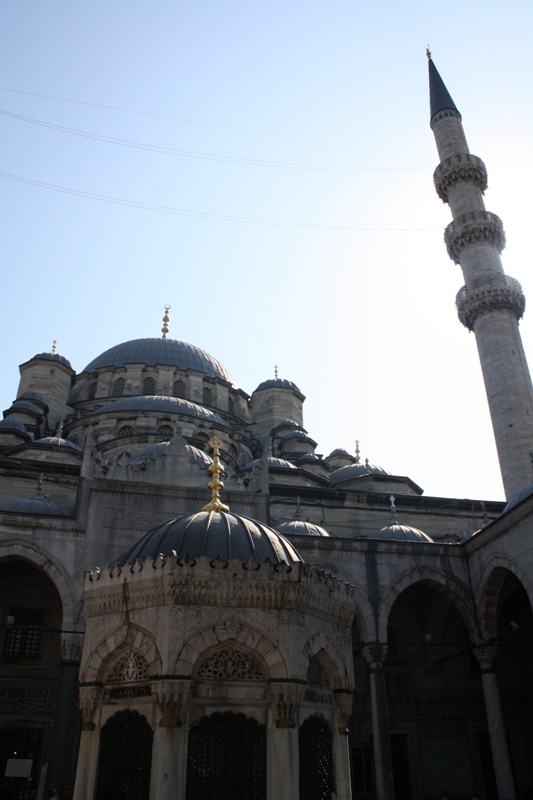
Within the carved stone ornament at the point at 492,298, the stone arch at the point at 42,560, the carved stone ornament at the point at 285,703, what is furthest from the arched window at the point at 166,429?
the carved stone ornament at the point at 285,703

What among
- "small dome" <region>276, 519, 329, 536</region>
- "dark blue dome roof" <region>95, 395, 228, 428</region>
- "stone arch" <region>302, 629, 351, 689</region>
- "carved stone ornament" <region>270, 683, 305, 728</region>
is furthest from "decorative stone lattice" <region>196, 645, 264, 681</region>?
"dark blue dome roof" <region>95, 395, 228, 428</region>

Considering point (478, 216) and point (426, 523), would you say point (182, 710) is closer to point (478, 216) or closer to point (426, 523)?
point (426, 523)

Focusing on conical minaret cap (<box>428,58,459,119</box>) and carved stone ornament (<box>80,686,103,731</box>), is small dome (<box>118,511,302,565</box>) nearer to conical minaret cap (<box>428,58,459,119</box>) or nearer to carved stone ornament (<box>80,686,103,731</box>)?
carved stone ornament (<box>80,686,103,731</box>)

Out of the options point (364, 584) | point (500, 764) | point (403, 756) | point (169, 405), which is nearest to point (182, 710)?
point (364, 584)

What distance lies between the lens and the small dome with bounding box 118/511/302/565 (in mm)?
5320

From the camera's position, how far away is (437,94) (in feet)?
84.6

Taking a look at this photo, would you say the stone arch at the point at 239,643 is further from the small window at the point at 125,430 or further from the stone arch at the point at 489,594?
the small window at the point at 125,430

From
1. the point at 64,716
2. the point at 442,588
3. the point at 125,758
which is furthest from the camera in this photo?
the point at 442,588

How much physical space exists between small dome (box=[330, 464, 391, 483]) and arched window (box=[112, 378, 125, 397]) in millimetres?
8738

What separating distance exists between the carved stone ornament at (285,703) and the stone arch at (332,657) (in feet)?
1.64

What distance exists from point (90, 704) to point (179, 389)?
2131 cm

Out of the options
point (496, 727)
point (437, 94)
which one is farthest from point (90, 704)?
point (437, 94)

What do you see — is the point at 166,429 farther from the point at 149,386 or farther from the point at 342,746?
the point at 342,746

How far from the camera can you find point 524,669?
15664 millimetres
